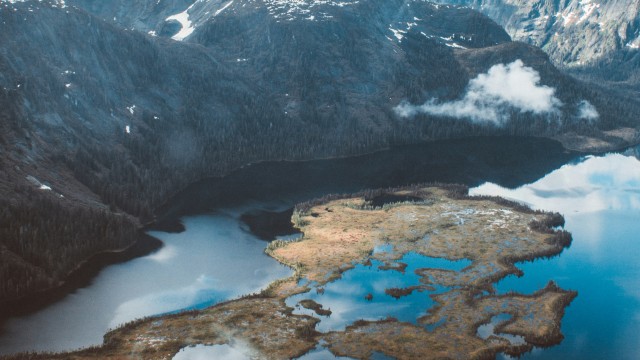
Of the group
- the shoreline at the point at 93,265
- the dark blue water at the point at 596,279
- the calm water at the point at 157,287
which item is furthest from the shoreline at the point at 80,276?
the dark blue water at the point at 596,279

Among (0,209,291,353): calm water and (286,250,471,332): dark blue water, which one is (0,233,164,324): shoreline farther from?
(286,250,471,332): dark blue water

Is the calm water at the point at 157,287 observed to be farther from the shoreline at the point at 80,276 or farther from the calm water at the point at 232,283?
the shoreline at the point at 80,276

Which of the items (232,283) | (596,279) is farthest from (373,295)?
(596,279)

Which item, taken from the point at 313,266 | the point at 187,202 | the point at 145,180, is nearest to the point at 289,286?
the point at 313,266

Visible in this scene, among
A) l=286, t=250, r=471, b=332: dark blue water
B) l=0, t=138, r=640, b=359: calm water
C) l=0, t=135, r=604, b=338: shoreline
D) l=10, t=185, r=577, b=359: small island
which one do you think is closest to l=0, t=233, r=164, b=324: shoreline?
l=0, t=135, r=604, b=338: shoreline

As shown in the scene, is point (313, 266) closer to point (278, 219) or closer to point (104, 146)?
point (278, 219)
